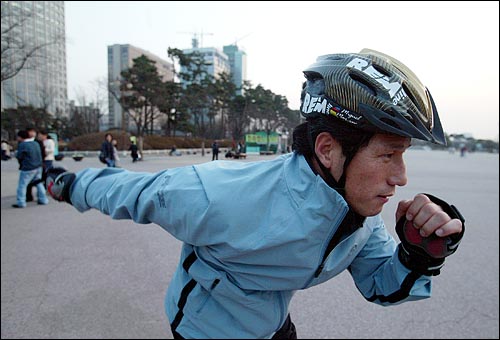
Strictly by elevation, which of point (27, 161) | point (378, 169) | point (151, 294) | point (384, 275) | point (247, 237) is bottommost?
point (151, 294)

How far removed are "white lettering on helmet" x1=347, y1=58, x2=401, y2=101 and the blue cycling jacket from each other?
0.83ft

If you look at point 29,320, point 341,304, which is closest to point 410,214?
point 341,304

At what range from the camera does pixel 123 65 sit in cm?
139

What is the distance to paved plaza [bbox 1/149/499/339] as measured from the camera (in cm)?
283

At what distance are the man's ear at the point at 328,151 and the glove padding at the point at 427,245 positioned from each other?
21 centimetres

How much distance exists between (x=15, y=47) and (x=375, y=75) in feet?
34.2

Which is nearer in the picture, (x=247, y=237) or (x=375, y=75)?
(x=375, y=75)

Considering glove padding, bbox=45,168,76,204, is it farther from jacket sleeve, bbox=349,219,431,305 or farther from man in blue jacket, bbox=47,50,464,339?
jacket sleeve, bbox=349,219,431,305

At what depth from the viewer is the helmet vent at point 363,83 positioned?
0.61 metres

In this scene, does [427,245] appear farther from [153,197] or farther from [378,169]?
[153,197]

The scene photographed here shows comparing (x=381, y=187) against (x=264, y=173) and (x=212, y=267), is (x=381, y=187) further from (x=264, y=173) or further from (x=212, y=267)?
(x=212, y=267)

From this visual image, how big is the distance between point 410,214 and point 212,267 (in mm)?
613

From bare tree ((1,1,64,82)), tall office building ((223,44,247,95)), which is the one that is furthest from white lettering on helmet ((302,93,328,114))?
bare tree ((1,1,64,82))

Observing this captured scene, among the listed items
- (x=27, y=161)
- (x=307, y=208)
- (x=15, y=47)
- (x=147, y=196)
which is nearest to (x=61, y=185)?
(x=147, y=196)
